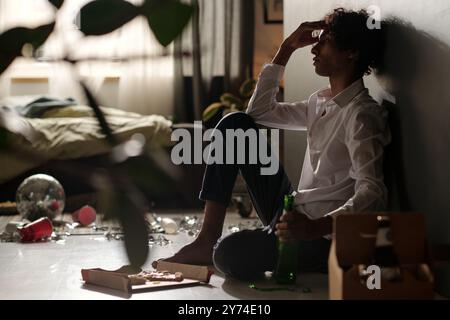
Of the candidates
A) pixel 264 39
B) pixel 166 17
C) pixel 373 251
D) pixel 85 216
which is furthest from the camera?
pixel 264 39

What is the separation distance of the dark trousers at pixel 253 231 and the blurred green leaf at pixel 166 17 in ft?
6.86

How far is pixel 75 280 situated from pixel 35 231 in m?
1.02

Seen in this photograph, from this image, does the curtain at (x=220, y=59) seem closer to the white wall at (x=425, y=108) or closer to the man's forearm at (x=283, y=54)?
the man's forearm at (x=283, y=54)

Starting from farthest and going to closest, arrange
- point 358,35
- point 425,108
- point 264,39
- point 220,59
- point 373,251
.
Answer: point 264,39
point 220,59
point 358,35
point 425,108
point 373,251

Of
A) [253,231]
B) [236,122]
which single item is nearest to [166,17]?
[253,231]

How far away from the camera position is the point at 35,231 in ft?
11.3

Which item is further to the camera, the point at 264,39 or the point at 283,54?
the point at 264,39

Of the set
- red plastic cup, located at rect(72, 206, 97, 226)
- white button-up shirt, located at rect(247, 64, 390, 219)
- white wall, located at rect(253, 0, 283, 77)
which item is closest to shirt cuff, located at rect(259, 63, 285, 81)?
white button-up shirt, located at rect(247, 64, 390, 219)

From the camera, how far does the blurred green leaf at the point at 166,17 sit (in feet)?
1.12

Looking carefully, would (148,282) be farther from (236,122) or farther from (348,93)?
(348,93)

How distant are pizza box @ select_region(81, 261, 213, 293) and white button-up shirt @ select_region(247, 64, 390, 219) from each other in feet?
1.25

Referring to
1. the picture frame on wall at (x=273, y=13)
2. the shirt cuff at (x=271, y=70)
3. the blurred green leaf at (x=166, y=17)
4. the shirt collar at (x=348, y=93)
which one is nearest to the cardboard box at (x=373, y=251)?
the shirt collar at (x=348, y=93)

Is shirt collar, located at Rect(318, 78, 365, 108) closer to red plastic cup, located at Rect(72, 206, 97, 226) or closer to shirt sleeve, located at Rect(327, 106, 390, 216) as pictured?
shirt sleeve, located at Rect(327, 106, 390, 216)
